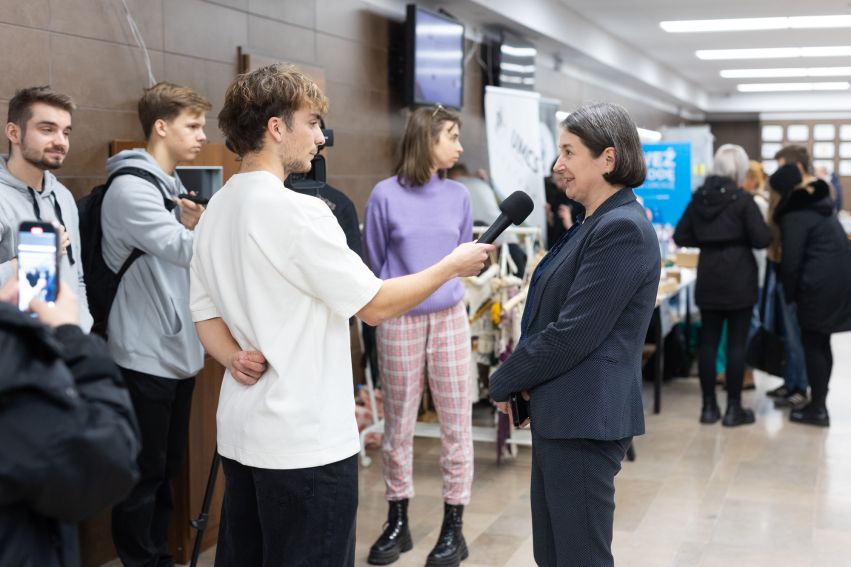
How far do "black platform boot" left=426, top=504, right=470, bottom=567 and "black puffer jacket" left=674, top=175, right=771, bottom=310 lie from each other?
2.57 m

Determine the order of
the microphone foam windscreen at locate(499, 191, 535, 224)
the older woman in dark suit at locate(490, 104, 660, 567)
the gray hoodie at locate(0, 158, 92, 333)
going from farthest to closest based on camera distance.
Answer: the gray hoodie at locate(0, 158, 92, 333) < the microphone foam windscreen at locate(499, 191, 535, 224) < the older woman in dark suit at locate(490, 104, 660, 567)

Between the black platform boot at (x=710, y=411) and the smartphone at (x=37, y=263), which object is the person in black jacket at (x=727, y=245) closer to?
the black platform boot at (x=710, y=411)

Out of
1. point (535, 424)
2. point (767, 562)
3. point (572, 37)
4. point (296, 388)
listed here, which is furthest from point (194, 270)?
point (572, 37)

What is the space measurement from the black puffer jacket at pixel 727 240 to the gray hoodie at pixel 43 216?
11.8ft

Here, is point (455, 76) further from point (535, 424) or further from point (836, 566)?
point (535, 424)

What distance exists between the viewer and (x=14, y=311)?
3.81 feet

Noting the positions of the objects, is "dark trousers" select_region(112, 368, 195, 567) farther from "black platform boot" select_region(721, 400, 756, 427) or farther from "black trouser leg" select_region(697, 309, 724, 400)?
"black platform boot" select_region(721, 400, 756, 427)

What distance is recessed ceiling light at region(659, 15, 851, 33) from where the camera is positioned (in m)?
9.52

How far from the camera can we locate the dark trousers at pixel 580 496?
2129mm

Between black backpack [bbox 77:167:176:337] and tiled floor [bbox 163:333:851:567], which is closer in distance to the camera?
black backpack [bbox 77:167:176:337]

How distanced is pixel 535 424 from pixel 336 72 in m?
4.07

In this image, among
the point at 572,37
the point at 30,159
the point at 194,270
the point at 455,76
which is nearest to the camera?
the point at 194,270

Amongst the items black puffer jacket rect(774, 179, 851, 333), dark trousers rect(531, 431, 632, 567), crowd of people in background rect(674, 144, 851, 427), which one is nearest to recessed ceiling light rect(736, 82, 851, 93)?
crowd of people in background rect(674, 144, 851, 427)

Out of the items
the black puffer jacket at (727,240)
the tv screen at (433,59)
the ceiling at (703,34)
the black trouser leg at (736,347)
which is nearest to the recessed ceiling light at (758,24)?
the ceiling at (703,34)
